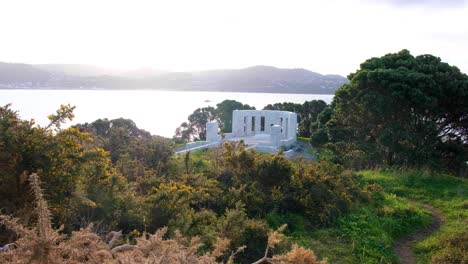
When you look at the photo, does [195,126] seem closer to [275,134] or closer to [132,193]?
[275,134]

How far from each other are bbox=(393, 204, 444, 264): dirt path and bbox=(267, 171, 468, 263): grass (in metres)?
0.12

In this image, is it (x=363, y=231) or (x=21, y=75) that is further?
(x=21, y=75)

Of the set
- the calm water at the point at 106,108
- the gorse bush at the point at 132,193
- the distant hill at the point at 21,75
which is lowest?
Result: the calm water at the point at 106,108

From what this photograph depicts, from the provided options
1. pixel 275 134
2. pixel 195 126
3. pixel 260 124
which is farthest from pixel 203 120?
pixel 275 134

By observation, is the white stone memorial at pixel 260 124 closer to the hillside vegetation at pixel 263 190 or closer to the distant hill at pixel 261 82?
the hillside vegetation at pixel 263 190

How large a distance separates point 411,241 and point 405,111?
744 centimetres

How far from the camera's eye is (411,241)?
26.9 ft

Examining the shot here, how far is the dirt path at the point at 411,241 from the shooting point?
738 centimetres

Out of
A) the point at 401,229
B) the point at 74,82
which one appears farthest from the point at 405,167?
the point at 74,82

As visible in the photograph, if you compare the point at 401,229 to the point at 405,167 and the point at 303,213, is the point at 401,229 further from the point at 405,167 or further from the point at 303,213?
the point at 405,167

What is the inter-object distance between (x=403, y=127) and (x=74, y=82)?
56337mm

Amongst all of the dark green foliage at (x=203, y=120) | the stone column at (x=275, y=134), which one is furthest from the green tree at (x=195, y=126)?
the stone column at (x=275, y=134)

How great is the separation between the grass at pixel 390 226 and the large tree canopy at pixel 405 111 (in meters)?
2.16

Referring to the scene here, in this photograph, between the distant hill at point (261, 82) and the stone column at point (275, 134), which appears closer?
the stone column at point (275, 134)
